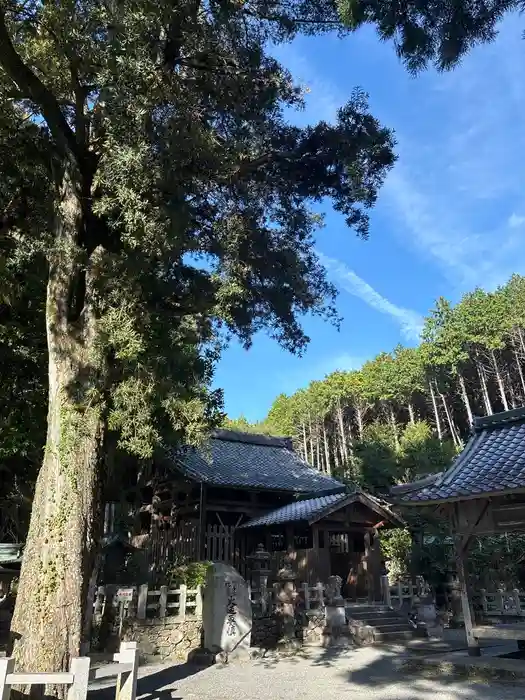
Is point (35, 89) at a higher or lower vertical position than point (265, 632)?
higher

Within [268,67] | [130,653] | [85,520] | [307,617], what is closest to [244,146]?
[268,67]

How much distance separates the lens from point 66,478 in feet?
23.1

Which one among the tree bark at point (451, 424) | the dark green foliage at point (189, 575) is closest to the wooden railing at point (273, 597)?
the dark green foliage at point (189, 575)

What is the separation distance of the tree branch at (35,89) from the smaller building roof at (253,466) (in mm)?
8795

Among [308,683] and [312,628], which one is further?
[312,628]

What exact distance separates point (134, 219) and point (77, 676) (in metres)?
5.66

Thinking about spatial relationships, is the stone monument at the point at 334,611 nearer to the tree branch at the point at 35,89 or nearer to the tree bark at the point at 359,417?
the tree branch at the point at 35,89

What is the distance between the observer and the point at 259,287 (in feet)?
36.8

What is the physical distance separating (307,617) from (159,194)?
1086 centimetres

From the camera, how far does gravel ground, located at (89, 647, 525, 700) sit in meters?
7.24

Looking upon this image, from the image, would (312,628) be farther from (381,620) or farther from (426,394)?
(426,394)

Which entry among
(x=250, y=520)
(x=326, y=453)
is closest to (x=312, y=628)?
(x=250, y=520)

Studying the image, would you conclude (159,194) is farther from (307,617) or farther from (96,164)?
(307,617)

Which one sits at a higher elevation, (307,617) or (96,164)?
(96,164)
